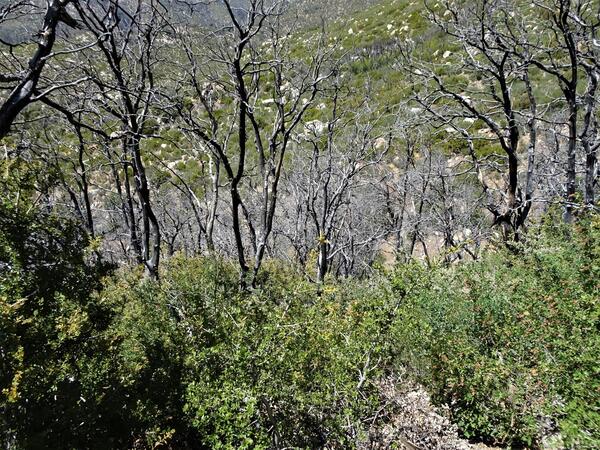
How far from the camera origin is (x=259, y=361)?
382 cm

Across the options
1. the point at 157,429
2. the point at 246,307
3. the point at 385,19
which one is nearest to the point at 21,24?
the point at 246,307

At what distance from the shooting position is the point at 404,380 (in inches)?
207

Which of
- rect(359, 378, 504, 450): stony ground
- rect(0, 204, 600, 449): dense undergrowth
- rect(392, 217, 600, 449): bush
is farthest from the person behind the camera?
rect(359, 378, 504, 450): stony ground

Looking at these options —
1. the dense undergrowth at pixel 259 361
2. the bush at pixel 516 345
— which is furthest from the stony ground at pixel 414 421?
the bush at pixel 516 345

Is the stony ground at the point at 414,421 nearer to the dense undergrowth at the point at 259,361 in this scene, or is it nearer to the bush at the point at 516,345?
the dense undergrowth at the point at 259,361

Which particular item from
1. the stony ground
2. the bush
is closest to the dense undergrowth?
the bush

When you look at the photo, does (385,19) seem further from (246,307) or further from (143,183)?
(246,307)

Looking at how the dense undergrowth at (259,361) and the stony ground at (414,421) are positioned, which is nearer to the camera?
the dense undergrowth at (259,361)

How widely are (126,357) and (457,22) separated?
30.4ft

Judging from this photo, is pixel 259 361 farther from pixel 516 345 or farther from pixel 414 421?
pixel 516 345

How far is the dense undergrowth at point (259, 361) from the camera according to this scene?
3.62 meters

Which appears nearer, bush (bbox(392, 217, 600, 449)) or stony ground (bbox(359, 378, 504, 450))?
bush (bbox(392, 217, 600, 449))

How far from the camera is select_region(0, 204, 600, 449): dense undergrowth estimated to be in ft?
11.9

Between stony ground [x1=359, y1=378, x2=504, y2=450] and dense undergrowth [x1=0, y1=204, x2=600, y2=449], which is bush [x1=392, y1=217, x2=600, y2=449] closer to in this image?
dense undergrowth [x1=0, y1=204, x2=600, y2=449]
